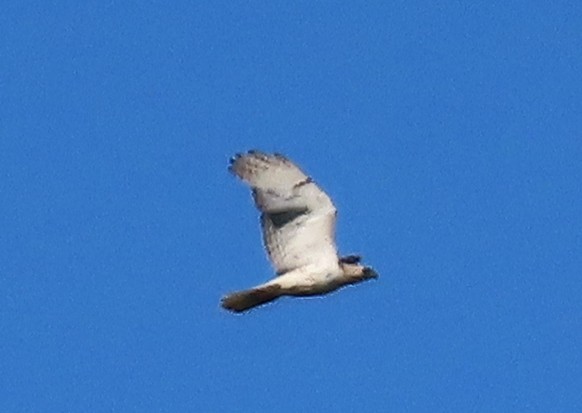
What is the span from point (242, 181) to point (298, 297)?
5.10 ft

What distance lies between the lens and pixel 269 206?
21672 millimetres

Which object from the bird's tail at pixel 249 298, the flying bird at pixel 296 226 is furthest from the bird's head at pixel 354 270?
the bird's tail at pixel 249 298

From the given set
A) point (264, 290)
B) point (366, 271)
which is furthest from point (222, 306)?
point (366, 271)

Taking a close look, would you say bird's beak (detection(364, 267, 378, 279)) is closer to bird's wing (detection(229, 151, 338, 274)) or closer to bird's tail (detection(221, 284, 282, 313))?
bird's wing (detection(229, 151, 338, 274))

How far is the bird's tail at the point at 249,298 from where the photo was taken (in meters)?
20.8

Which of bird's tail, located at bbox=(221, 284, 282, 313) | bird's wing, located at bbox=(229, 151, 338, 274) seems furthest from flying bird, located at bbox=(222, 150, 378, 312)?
bird's tail, located at bbox=(221, 284, 282, 313)

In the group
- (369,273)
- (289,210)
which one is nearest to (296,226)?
(289,210)

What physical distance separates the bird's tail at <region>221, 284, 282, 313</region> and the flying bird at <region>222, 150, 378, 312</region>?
6.9 inches

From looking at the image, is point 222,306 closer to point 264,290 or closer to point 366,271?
point 264,290

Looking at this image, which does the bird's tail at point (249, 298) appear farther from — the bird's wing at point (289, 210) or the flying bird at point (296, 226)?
the bird's wing at point (289, 210)

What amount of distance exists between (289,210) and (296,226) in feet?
0.68

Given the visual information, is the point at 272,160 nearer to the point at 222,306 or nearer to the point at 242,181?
the point at 242,181

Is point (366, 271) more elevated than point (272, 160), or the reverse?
point (272, 160)

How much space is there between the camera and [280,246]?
2161 cm
